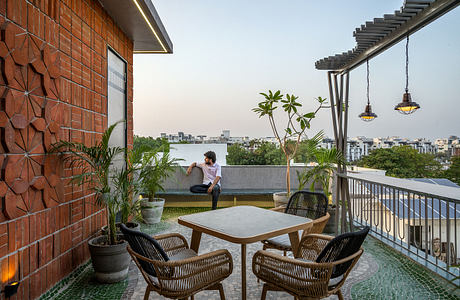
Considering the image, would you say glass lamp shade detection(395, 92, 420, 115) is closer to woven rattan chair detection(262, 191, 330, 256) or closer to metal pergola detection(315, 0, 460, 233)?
metal pergola detection(315, 0, 460, 233)

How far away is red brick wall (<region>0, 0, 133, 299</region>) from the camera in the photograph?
2031mm

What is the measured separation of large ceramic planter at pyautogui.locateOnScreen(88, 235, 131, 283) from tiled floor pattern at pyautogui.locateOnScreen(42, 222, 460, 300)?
0.08 m

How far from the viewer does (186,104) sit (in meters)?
11.1

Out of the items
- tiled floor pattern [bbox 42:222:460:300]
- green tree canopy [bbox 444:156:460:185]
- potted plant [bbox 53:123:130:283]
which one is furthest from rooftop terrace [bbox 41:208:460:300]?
green tree canopy [bbox 444:156:460:185]

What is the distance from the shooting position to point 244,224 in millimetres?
2453

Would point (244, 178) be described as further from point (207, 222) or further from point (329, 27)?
point (329, 27)

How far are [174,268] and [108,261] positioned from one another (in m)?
1.23

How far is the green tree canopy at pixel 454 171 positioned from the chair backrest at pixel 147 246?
22051 millimetres

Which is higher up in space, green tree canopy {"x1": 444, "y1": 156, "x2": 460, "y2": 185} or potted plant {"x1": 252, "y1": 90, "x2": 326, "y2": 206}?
potted plant {"x1": 252, "y1": 90, "x2": 326, "y2": 206}

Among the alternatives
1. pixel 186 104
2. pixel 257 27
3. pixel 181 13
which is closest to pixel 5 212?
pixel 181 13

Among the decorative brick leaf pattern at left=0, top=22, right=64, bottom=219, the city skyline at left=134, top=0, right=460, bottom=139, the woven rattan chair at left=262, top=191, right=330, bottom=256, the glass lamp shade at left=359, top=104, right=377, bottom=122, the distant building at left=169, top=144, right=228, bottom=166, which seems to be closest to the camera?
the decorative brick leaf pattern at left=0, top=22, right=64, bottom=219

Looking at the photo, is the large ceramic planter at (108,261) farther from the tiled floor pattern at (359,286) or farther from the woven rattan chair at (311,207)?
the woven rattan chair at (311,207)

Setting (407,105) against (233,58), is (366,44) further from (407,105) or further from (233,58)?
(233,58)

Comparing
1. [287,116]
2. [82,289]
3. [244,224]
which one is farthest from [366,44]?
[82,289]
